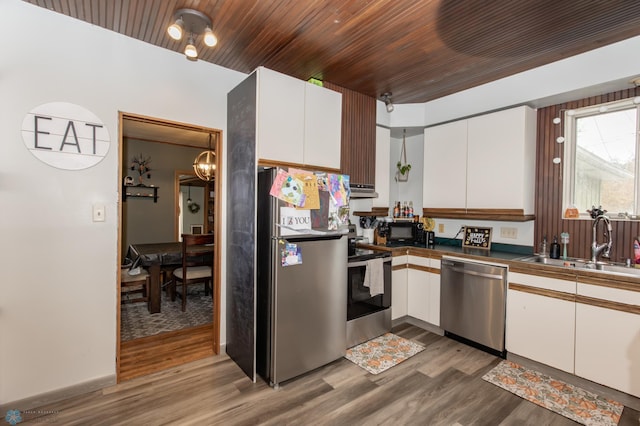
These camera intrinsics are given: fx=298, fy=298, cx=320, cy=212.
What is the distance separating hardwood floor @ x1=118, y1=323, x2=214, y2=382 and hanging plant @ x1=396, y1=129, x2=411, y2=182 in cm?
306

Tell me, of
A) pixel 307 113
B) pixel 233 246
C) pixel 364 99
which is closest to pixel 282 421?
pixel 233 246

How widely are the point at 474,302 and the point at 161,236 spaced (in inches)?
223

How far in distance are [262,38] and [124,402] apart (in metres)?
2.81

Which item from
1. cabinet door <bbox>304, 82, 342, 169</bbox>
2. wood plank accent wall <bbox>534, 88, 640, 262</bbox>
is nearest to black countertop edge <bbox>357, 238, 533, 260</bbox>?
wood plank accent wall <bbox>534, 88, 640, 262</bbox>

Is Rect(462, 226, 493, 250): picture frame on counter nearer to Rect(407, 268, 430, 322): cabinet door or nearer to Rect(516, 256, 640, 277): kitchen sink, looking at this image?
Rect(516, 256, 640, 277): kitchen sink

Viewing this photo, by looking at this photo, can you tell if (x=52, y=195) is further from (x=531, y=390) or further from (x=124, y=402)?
(x=531, y=390)

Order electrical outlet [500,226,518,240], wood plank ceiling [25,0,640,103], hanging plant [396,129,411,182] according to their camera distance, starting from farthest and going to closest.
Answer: hanging plant [396,129,411,182]
electrical outlet [500,226,518,240]
wood plank ceiling [25,0,640,103]

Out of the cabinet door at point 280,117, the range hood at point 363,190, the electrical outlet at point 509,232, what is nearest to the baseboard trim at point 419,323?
the electrical outlet at point 509,232

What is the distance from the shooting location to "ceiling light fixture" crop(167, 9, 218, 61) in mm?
1947

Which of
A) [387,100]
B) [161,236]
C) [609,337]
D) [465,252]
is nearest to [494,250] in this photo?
[465,252]

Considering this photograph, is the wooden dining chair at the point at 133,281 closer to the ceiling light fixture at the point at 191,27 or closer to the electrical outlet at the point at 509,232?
the ceiling light fixture at the point at 191,27

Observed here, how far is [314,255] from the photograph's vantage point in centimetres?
241

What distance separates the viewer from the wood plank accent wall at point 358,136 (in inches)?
124

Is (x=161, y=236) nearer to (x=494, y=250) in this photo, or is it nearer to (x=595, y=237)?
(x=494, y=250)
